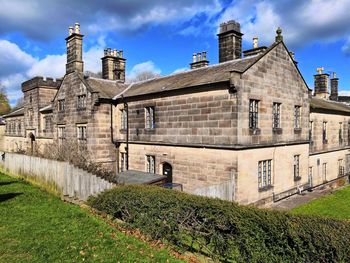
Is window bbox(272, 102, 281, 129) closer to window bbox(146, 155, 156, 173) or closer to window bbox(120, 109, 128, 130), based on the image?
window bbox(146, 155, 156, 173)

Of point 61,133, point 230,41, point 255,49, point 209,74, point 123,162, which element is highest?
point 230,41

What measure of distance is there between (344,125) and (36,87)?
35223 mm

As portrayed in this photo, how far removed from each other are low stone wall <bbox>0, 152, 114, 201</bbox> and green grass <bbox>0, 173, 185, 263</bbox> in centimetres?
121

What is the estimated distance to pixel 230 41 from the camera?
19797 mm

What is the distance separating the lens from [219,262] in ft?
24.9

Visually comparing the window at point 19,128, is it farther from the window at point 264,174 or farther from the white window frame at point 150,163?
the window at point 264,174

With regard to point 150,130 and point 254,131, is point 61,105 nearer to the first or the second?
point 150,130

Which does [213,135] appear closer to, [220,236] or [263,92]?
[263,92]

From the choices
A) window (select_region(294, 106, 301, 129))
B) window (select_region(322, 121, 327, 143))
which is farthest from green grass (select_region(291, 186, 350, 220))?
window (select_region(322, 121, 327, 143))

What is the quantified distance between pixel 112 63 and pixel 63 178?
671 inches

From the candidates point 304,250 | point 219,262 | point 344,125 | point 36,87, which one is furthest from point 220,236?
point 36,87

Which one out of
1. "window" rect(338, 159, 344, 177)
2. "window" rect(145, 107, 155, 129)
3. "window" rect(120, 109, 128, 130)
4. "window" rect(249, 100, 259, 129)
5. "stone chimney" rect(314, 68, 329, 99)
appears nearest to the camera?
"window" rect(249, 100, 259, 129)

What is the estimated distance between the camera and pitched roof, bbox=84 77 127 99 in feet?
75.4

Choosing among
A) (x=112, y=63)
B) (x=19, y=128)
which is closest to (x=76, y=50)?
(x=112, y=63)
